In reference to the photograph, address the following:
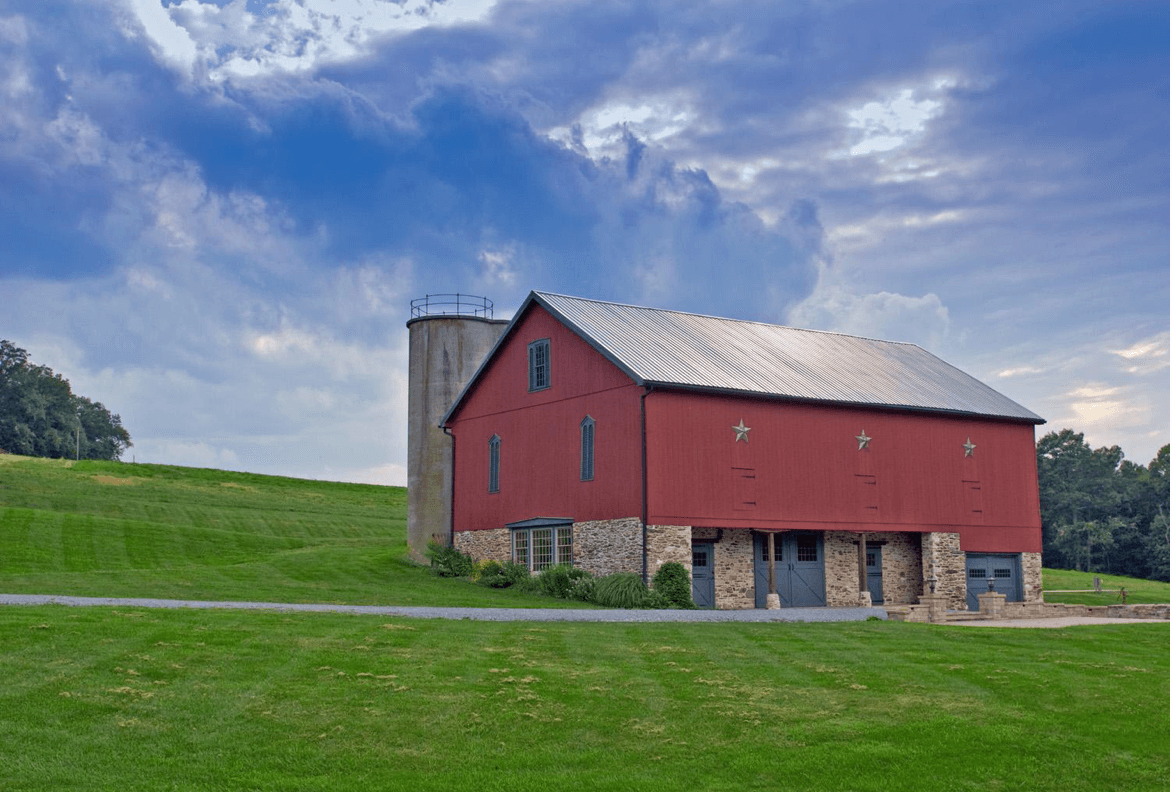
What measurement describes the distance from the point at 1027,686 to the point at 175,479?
62.0m

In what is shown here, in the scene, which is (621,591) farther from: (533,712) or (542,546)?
(533,712)

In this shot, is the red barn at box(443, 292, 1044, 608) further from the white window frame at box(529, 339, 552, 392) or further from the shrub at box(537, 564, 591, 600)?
the shrub at box(537, 564, 591, 600)

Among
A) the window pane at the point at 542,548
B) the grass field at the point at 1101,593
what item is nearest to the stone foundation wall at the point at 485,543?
the window pane at the point at 542,548

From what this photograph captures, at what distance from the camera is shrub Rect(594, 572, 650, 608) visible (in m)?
28.9

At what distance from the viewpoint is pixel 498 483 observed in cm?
3725

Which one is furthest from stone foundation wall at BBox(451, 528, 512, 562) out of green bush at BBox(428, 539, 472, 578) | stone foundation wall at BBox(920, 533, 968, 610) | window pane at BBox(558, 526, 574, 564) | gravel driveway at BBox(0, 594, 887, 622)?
stone foundation wall at BBox(920, 533, 968, 610)

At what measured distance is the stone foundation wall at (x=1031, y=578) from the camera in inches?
1519

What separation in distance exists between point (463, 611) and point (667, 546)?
7.37 m

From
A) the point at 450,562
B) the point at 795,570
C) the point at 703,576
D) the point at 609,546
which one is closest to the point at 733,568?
the point at 703,576

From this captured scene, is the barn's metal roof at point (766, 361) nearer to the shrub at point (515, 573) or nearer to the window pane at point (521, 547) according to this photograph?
the window pane at point (521, 547)

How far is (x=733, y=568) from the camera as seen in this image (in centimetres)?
3244

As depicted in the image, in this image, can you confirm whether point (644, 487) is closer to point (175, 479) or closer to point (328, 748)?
A: point (328, 748)

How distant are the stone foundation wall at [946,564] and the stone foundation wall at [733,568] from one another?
7.00 metres

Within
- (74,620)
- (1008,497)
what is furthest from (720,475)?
(74,620)
